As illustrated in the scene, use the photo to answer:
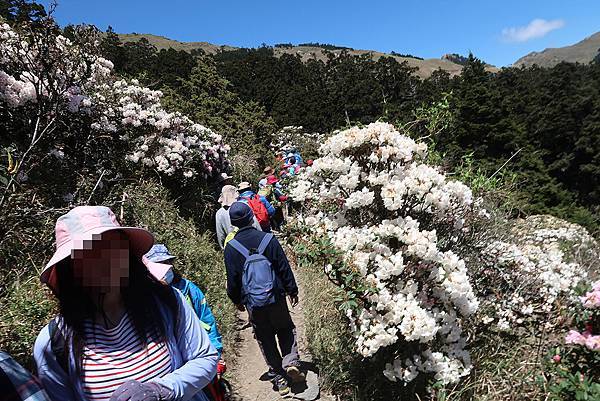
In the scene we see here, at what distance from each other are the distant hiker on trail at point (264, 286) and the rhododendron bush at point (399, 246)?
17.4 inches

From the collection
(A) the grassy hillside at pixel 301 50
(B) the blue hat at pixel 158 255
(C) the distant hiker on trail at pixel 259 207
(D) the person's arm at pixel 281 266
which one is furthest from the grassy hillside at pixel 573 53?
(B) the blue hat at pixel 158 255

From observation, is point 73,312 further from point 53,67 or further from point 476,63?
point 476,63

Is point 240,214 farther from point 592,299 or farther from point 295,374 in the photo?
point 592,299

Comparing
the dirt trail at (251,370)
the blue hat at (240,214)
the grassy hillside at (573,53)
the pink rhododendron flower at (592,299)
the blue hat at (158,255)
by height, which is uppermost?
the grassy hillside at (573,53)

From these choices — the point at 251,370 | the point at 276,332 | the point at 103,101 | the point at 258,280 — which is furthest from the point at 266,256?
the point at 103,101

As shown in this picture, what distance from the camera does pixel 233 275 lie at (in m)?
3.35

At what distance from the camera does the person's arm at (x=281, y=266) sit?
3.26 metres

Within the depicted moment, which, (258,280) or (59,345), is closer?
(59,345)

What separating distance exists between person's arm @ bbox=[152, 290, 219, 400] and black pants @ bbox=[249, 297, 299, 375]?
1674 millimetres

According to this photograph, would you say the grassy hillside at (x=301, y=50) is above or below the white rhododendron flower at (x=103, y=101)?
above

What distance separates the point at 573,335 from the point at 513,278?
1385 mm

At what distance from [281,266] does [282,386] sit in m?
1.12

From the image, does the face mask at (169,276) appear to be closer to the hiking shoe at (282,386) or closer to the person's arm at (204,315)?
the person's arm at (204,315)

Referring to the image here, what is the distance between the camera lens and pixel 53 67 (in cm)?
414
